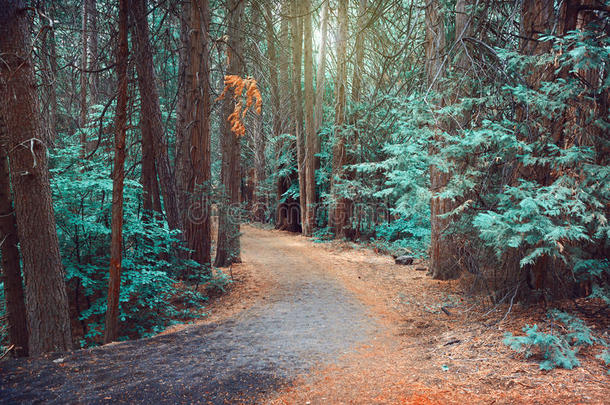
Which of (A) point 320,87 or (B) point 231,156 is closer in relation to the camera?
(B) point 231,156

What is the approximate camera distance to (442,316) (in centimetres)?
637

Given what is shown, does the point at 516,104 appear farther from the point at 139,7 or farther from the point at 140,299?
the point at 140,299

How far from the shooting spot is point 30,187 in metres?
4.77

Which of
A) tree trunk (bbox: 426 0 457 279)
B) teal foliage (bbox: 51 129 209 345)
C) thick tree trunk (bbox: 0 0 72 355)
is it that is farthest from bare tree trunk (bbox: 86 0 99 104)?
tree trunk (bbox: 426 0 457 279)

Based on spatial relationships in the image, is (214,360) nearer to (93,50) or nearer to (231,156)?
(231,156)

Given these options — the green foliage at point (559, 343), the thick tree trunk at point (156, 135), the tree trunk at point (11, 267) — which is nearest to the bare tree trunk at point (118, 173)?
the tree trunk at point (11, 267)

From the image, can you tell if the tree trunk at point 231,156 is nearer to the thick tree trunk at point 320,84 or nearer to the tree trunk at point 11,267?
the tree trunk at point 11,267

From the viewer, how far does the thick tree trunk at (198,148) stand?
8.37 metres

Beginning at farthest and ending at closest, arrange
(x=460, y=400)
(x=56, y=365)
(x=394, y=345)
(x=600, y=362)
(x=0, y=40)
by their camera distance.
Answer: (x=394, y=345), (x=0, y=40), (x=56, y=365), (x=600, y=362), (x=460, y=400)

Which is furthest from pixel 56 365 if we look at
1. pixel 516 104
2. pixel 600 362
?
pixel 516 104

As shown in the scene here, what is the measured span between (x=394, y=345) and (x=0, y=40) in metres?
6.70

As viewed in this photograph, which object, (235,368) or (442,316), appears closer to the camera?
(235,368)

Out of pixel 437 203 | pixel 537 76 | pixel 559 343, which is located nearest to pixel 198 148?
pixel 437 203

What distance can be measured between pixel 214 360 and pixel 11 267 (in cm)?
354
